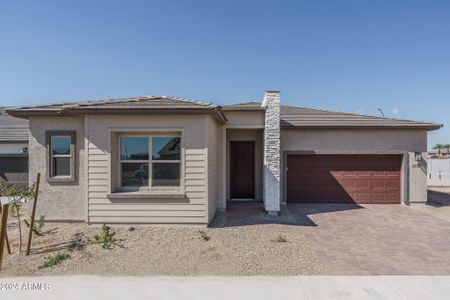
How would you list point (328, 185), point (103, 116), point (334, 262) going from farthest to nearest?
point (328, 185)
point (103, 116)
point (334, 262)

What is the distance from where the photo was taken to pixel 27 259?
573 centimetres

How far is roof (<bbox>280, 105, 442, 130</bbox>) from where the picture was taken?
1141 centimetres

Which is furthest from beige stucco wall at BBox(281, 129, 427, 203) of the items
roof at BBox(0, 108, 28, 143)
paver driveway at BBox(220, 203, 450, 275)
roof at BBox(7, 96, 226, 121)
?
roof at BBox(0, 108, 28, 143)

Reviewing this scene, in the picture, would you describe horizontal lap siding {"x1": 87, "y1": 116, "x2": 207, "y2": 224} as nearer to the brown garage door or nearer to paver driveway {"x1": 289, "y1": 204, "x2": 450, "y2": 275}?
paver driveway {"x1": 289, "y1": 204, "x2": 450, "y2": 275}

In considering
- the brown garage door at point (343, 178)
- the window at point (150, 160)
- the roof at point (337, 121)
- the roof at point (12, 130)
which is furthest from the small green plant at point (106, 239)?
the roof at point (12, 130)

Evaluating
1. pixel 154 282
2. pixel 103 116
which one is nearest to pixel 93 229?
pixel 103 116

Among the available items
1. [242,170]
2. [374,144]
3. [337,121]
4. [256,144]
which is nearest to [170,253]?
[242,170]

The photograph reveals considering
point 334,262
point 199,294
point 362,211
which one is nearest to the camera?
point 199,294

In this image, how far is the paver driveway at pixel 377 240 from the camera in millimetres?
5372

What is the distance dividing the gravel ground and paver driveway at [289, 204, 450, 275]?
0.55m

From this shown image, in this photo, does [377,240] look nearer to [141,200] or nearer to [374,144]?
[374,144]

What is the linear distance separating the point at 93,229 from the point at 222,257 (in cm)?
403

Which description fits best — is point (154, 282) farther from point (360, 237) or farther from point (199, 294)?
point (360, 237)

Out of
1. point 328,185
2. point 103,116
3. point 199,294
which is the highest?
point 103,116
